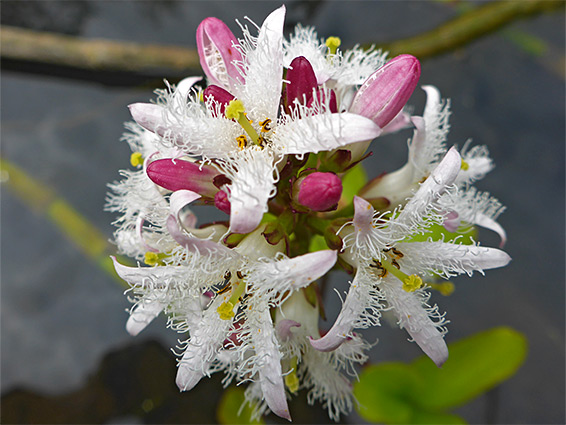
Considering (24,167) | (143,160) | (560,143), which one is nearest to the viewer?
(143,160)

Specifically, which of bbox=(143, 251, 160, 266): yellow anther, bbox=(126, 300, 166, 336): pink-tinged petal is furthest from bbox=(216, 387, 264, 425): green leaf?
bbox=(143, 251, 160, 266): yellow anther

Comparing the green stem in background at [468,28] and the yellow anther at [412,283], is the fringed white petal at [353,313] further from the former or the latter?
the green stem in background at [468,28]

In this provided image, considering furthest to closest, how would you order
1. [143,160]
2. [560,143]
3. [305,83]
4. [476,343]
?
1. [560,143]
2. [476,343]
3. [143,160]
4. [305,83]

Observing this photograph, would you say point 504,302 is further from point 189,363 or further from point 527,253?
point 189,363

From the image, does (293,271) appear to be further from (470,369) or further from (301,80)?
(470,369)

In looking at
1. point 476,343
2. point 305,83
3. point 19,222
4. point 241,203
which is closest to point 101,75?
point 19,222

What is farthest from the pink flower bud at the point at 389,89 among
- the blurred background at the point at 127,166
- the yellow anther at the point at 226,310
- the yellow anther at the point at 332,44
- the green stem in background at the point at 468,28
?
the green stem in background at the point at 468,28

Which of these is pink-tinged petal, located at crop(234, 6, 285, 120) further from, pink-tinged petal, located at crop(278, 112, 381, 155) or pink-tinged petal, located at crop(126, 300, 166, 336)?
pink-tinged petal, located at crop(126, 300, 166, 336)
